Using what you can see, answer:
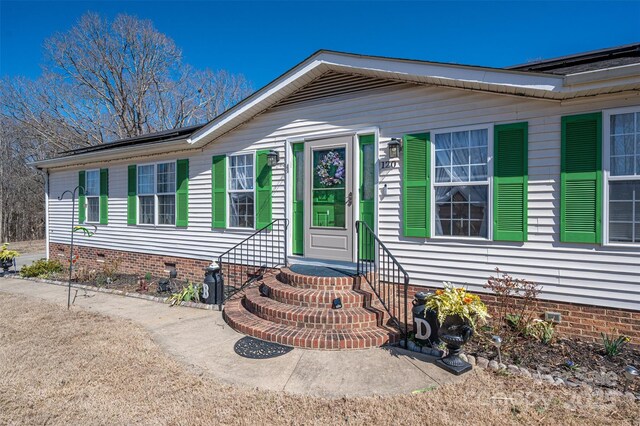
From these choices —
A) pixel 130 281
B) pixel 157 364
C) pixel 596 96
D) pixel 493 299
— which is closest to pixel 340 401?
pixel 157 364

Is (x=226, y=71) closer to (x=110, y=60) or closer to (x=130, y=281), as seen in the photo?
(x=110, y=60)

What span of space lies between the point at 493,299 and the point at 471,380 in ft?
6.04

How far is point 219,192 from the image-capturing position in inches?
291

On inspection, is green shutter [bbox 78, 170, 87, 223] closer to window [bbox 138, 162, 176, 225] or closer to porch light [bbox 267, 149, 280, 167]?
window [bbox 138, 162, 176, 225]

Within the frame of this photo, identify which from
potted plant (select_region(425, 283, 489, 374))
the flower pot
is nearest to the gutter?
the flower pot

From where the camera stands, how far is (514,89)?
4.40 m

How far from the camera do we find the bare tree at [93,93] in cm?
1831

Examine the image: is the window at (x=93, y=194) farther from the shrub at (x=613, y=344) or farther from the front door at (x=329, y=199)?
the shrub at (x=613, y=344)

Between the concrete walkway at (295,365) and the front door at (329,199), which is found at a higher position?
the front door at (329,199)

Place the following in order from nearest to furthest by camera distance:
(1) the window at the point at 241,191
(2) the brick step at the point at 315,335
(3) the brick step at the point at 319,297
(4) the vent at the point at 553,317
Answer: (2) the brick step at the point at 315,335, (4) the vent at the point at 553,317, (3) the brick step at the point at 319,297, (1) the window at the point at 241,191

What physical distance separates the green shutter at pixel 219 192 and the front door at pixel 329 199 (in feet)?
7.04

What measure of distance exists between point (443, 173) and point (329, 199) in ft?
6.61

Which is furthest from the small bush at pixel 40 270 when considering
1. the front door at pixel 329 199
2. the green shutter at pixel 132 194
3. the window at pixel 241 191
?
the front door at pixel 329 199

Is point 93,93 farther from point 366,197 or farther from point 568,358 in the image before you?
point 568,358
